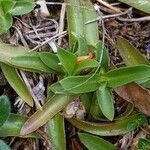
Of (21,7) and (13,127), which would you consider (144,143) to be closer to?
(13,127)

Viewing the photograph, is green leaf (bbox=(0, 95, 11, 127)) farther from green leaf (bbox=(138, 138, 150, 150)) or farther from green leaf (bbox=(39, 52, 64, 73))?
green leaf (bbox=(138, 138, 150, 150))

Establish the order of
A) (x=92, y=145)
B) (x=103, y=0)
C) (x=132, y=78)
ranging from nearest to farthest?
1. (x=132, y=78)
2. (x=92, y=145)
3. (x=103, y=0)

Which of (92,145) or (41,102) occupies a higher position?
(41,102)

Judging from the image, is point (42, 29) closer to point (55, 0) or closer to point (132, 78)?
point (55, 0)

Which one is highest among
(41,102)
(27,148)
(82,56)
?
(82,56)

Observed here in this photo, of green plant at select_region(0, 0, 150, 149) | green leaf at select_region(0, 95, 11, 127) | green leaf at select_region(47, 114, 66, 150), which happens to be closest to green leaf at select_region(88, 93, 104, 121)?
green plant at select_region(0, 0, 150, 149)

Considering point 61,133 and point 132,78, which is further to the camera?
point 61,133

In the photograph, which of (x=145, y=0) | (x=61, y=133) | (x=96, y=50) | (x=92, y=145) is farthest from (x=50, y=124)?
(x=145, y=0)
